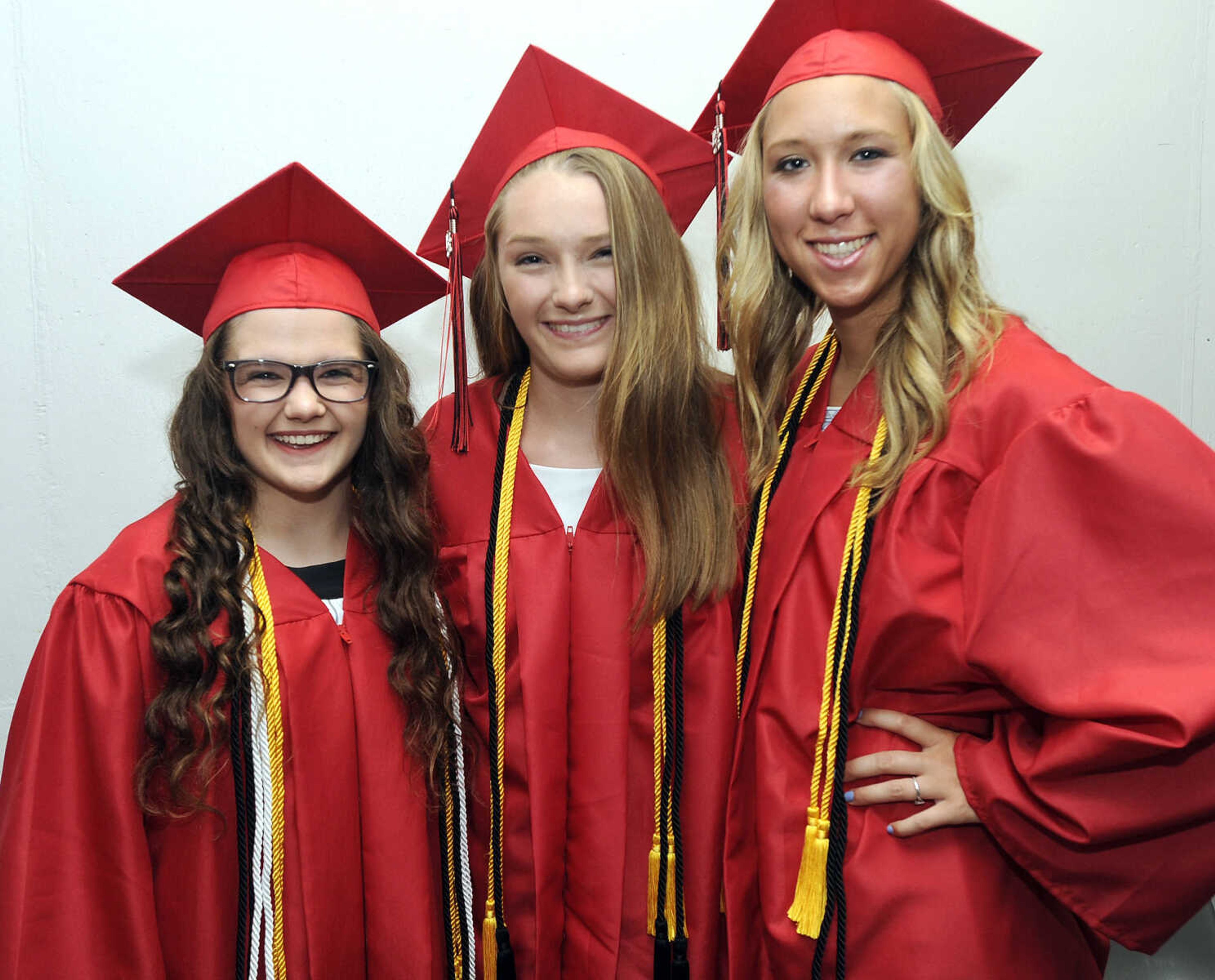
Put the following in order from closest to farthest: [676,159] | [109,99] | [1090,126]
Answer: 1. [676,159]
2. [109,99]
3. [1090,126]

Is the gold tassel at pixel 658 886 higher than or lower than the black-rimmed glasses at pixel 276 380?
lower

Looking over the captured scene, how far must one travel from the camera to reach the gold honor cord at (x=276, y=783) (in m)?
1.58

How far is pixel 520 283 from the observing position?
1780 mm

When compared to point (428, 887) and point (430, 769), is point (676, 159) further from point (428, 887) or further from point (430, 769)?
point (428, 887)

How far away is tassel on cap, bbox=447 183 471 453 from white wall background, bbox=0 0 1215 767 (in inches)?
27.7

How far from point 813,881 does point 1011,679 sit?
0.44m

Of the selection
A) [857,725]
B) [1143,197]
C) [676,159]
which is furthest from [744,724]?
[1143,197]

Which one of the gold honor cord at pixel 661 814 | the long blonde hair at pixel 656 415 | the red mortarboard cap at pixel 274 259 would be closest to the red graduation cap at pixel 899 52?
the long blonde hair at pixel 656 415

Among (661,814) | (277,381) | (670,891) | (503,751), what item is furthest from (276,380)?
(670,891)

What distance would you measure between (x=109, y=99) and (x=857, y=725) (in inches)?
87.4

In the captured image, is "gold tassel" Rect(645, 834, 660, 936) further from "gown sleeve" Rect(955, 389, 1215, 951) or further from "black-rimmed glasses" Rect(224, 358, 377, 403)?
"black-rimmed glasses" Rect(224, 358, 377, 403)

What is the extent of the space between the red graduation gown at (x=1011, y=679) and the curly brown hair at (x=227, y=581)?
573mm

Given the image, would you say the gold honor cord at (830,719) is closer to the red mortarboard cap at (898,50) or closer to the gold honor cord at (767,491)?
the gold honor cord at (767,491)

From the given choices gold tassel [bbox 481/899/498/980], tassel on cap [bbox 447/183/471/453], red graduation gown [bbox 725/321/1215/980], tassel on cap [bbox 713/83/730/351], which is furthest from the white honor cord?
tassel on cap [bbox 713/83/730/351]
